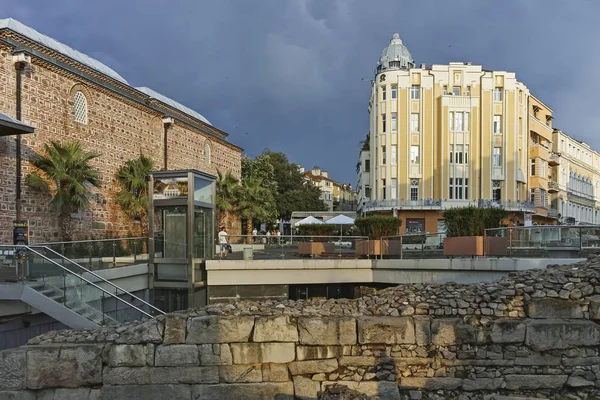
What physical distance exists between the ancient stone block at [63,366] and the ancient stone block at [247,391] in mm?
1754

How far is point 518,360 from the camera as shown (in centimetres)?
770

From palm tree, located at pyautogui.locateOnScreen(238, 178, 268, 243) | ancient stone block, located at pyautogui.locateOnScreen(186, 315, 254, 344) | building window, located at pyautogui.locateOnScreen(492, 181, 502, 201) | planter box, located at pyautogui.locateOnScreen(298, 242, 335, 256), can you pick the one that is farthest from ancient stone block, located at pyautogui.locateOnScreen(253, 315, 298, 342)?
building window, located at pyautogui.locateOnScreen(492, 181, 502, 201)

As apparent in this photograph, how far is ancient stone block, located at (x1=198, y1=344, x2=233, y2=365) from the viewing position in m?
7.64

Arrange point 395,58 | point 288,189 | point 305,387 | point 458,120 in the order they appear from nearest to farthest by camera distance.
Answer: point 305,387 → point 458,120 → point 395,58 → point 288,189

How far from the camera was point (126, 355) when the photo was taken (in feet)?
25.0

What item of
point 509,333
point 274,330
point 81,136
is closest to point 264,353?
point 274,330

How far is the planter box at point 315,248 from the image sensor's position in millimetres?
17359

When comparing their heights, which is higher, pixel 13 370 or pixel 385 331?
pixel 385 331

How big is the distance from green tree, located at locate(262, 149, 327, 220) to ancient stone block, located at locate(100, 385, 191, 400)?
47549mm

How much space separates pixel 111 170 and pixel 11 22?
26.3 feet

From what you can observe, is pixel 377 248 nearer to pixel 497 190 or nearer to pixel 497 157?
pixel 497 190

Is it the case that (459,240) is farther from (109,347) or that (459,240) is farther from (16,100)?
(16,100)

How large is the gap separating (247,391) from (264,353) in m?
0.70

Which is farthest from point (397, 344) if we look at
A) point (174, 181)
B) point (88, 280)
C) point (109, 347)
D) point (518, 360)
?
point (174, 181)
